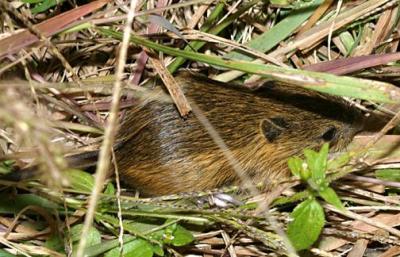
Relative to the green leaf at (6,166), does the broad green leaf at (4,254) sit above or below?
below

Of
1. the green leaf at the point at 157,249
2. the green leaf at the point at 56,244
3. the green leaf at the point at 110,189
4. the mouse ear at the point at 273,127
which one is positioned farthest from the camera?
the mouse ear at the point at 273,127

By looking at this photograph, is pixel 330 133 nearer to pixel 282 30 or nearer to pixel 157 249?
pixel 282 30

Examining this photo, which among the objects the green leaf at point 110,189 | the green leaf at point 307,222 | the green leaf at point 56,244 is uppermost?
the green leaf at point 110,189

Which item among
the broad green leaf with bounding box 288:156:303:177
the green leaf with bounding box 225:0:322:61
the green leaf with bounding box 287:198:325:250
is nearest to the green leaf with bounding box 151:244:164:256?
the green leaf with bounding box 287:198:325:250

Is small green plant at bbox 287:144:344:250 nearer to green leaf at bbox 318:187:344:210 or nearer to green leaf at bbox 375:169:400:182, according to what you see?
green leaf at bbox 318:187:344:210

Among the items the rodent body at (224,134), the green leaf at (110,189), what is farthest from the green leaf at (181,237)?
the green leaf at (110,189)

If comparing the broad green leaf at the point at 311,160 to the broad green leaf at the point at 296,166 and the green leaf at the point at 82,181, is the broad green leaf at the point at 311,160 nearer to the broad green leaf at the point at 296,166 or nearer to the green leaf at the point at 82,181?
the broad green leaf at the point at 296,166

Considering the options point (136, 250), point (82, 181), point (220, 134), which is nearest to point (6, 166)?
point (82, 181)
